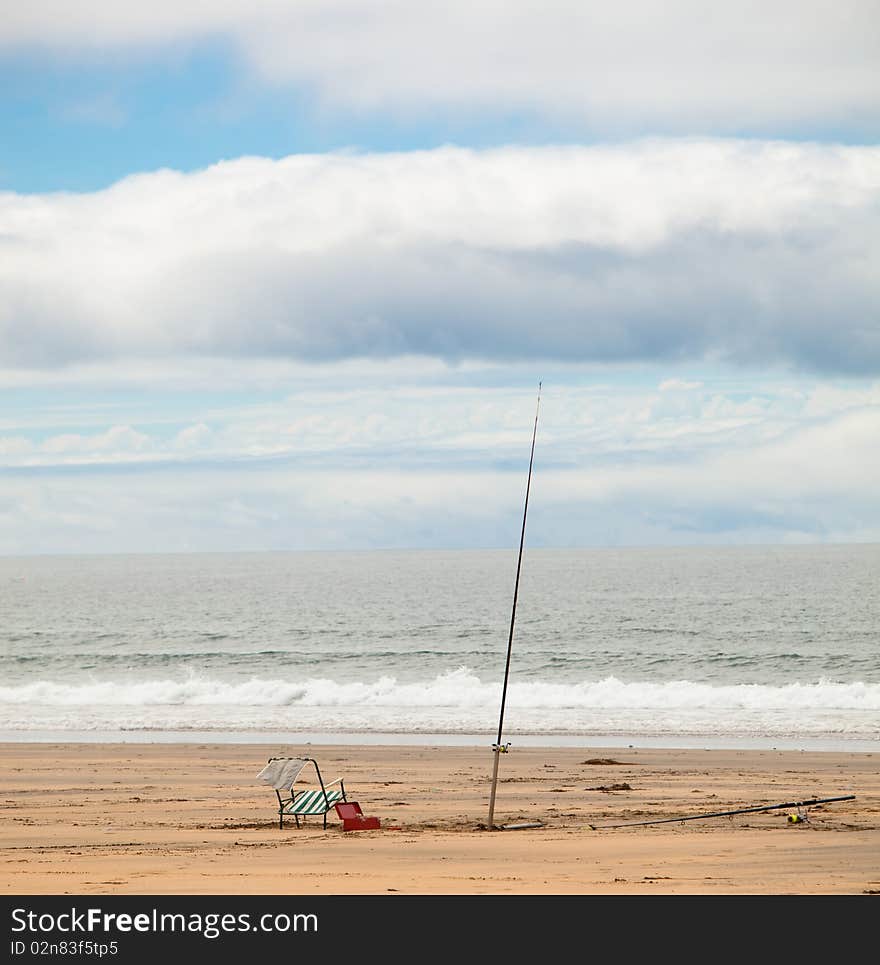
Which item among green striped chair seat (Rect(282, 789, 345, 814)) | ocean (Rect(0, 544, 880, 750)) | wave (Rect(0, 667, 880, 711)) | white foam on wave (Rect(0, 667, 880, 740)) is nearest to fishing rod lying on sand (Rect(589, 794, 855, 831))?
green striped chair seat (Rect(282, 789, 345, 814))

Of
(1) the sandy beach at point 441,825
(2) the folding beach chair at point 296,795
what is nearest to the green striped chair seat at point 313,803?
(2) the folding beach chair at point 296,795

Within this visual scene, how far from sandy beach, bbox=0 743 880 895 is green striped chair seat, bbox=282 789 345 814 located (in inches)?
9.0

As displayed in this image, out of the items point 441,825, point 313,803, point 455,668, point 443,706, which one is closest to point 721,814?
point 441,825

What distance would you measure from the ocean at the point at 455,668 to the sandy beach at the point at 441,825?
3.23m

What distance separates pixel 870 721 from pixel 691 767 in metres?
8.89

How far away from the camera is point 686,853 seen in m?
11.0

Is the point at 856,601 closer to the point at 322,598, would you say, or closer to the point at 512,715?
the point at 322,598

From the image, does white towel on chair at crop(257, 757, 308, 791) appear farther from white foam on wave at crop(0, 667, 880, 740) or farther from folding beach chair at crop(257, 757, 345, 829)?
white foam on wave at crop(0, 667, 880, 740)

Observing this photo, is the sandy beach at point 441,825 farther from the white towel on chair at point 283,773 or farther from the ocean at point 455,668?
the ocean at point 455,668

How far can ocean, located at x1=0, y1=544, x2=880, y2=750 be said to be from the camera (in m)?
26.0

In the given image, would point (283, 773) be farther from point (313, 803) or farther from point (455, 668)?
point (455, 668)

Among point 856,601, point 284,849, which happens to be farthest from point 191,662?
point 856,601

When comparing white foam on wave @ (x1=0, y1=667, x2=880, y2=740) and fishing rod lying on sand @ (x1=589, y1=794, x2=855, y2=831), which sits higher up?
white foam on wave @ (x1=0, y1=667, x2=880, y2=740)

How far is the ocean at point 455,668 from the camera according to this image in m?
26.0
